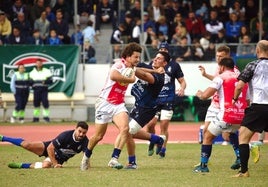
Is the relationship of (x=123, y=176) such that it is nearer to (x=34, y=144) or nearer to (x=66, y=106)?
(x=34, y=144)

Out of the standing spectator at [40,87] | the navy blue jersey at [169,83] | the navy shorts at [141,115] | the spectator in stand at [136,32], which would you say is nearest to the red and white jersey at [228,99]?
the navy shorts at [141,115]

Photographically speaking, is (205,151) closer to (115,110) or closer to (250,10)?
(115,110)

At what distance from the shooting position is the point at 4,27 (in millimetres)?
31797

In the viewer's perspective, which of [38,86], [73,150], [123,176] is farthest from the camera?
[38,86]

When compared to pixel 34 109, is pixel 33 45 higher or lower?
higher

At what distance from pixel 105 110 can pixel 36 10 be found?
1734 centimetres

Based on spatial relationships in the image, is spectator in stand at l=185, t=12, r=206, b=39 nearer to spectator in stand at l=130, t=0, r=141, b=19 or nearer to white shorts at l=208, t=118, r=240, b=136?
spectator in stand at l=130, t=0, r=141, b=19

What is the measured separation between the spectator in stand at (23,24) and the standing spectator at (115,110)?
1624 centimetres

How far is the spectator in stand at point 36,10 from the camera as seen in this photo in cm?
3249

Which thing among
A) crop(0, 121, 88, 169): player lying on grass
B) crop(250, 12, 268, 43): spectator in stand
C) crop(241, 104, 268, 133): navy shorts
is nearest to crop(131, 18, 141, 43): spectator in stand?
crop(250, 12, 268, 43): spectator in stand

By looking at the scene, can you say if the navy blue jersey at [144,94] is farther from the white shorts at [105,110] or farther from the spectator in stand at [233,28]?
the spectator in stand at [233,28]

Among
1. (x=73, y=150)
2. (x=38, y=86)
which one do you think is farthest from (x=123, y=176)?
(x=38, y=86)

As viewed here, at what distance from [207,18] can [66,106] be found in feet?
19.9

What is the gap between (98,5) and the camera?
32812 mm
